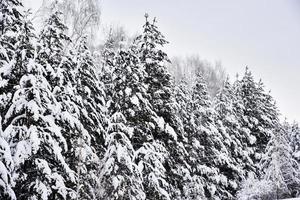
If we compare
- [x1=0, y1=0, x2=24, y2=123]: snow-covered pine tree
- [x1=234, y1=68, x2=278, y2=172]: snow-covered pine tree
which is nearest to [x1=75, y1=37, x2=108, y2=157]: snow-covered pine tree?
[x1=0, y1=0, x2=24, y2=123]: snow-covered pine tree

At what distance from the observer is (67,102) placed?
45.2 ft

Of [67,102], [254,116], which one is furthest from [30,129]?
[254,116]

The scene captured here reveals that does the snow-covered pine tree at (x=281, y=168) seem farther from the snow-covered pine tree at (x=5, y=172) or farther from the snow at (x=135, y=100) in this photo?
the snow-covered pine tree at (x=5, y=172)

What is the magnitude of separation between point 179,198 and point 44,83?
14004 millimetres

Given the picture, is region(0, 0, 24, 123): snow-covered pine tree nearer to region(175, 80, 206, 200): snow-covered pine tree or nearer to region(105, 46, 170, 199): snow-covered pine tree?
region(105, 46, 170, 199): snow-covered pine tree

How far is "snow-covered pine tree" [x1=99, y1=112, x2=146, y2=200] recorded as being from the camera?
14.7 meters

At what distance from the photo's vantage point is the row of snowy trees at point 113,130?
36.0ft

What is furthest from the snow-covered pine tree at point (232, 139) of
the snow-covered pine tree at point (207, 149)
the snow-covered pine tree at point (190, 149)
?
the snow-covered pine tree at point (190, 149)

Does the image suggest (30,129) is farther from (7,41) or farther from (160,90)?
(160,90)

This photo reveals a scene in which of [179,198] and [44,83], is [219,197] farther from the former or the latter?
[44,83]

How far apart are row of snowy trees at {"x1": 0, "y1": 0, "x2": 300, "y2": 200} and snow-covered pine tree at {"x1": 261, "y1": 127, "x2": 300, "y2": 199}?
0.28 ft

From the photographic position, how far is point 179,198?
22.7 meters

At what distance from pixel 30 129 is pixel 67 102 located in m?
3.18

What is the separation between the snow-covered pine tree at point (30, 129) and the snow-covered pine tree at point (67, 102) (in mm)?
1396
